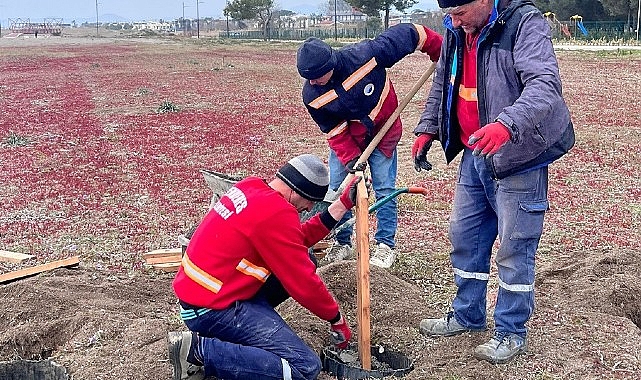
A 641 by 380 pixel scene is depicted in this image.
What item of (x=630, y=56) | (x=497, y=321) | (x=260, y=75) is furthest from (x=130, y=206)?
(x=630, y=56)

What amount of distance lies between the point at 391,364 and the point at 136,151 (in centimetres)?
969

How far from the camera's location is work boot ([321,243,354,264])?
7.00m

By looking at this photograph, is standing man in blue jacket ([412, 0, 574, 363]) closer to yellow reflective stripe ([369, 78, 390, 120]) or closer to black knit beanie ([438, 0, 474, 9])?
black knit beanie ([438, 0, 474, 9])

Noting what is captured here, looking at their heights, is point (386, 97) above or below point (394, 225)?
above

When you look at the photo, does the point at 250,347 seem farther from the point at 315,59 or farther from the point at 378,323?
the point at 315,59

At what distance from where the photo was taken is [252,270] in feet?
14.8

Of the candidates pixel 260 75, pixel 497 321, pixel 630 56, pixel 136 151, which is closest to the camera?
pixel 497 321

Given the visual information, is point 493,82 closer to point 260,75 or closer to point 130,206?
point 130,206

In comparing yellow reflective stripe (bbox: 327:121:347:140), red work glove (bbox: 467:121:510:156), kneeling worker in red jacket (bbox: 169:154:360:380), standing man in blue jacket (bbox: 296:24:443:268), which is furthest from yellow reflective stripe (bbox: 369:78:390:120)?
red work glove (bbox: 467:121:510:156)

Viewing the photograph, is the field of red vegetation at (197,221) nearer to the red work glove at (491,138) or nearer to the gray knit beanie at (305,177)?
the gray knit beanie at (305,177)

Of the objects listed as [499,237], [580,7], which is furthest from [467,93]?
[580,7]

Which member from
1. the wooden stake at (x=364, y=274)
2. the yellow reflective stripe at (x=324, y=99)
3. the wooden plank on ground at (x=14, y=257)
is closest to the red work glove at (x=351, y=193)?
the wooden stake at (x=364, y=274)

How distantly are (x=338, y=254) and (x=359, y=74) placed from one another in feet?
5.61

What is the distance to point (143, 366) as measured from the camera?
4.90 meters
